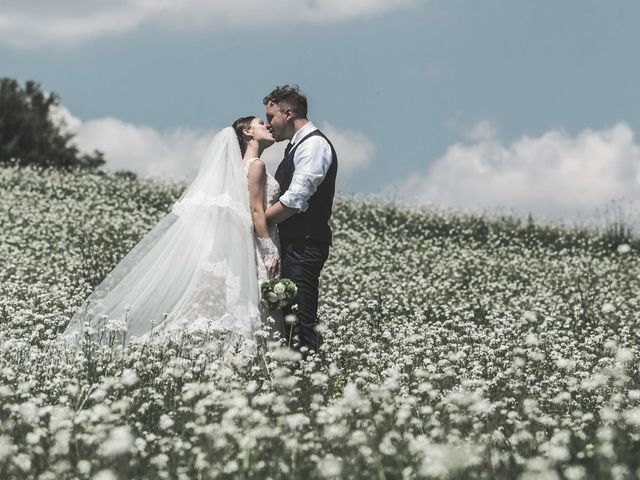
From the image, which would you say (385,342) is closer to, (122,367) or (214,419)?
(122,367)

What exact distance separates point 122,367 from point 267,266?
1.82 metres

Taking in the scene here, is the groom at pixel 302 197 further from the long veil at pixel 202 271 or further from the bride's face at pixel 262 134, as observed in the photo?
the long veil at pixel 202 271

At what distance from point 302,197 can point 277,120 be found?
0.75m

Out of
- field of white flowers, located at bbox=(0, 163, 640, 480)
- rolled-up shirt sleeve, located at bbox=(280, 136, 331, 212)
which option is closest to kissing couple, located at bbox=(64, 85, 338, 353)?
rolled-up shirt sleeve, located at bbox=(280, 136, 331, 212)

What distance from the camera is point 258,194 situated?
8.17m

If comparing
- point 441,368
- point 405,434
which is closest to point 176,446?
point 405,434

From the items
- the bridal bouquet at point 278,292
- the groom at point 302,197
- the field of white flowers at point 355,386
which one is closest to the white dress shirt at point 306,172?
the groom at point 302,197

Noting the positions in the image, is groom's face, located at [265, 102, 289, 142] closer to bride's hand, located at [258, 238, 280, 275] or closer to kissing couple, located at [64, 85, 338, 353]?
kissing couple, located at [64, 85, 338, 353]

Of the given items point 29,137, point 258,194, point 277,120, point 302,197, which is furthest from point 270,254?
point 29,137

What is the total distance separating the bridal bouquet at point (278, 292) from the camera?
7840mm

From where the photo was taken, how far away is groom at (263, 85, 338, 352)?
305 inches

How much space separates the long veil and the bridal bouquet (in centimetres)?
38

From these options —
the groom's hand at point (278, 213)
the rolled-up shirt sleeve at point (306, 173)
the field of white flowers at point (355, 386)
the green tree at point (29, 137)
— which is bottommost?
the field of white flowers at point (355, 386)

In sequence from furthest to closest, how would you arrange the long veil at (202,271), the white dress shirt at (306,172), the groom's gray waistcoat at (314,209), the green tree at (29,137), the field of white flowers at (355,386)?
the green tree at (29,137), the long veil at (202,271), the groom's gray waistcoat at (314,209), the white dress shirt at (306,172), the field of white flowers at (355,386)
